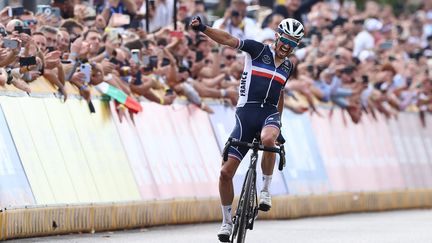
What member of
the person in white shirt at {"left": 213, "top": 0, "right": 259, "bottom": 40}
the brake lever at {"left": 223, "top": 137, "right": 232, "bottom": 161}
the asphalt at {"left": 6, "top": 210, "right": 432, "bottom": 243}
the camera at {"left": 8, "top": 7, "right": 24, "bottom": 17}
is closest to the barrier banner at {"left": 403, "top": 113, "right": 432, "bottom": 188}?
the asphalt at {"left": 6, "top": 210, "right": 432, "bottom": 243}

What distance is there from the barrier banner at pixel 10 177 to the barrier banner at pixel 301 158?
6.16m

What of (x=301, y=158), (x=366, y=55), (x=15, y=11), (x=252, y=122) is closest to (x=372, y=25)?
(x=366, y=55)

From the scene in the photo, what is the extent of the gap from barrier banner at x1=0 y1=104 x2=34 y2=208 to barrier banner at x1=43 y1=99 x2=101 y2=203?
0.87m

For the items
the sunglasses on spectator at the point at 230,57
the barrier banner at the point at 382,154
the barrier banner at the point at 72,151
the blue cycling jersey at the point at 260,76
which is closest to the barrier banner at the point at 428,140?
the barrier banner at the point at 382,154

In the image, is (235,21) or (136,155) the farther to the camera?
(235,21)

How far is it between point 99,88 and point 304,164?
5040 millimetres

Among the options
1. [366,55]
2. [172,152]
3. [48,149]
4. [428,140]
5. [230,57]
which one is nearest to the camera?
[48,149]

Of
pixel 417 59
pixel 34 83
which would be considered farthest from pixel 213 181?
pixel 417 59

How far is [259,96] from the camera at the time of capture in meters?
13.0

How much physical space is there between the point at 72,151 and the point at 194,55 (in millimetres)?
4020

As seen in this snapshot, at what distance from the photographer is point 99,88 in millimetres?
16047

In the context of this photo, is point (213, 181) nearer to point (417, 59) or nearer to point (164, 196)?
point (164, 196)

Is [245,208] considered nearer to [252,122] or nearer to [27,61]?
[252,122]

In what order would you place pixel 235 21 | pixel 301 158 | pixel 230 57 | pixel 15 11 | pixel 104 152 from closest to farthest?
pixel 15 11 → pixel 104 152 → pixel 230 57 → pixel 301 158 → pixel 235 21
